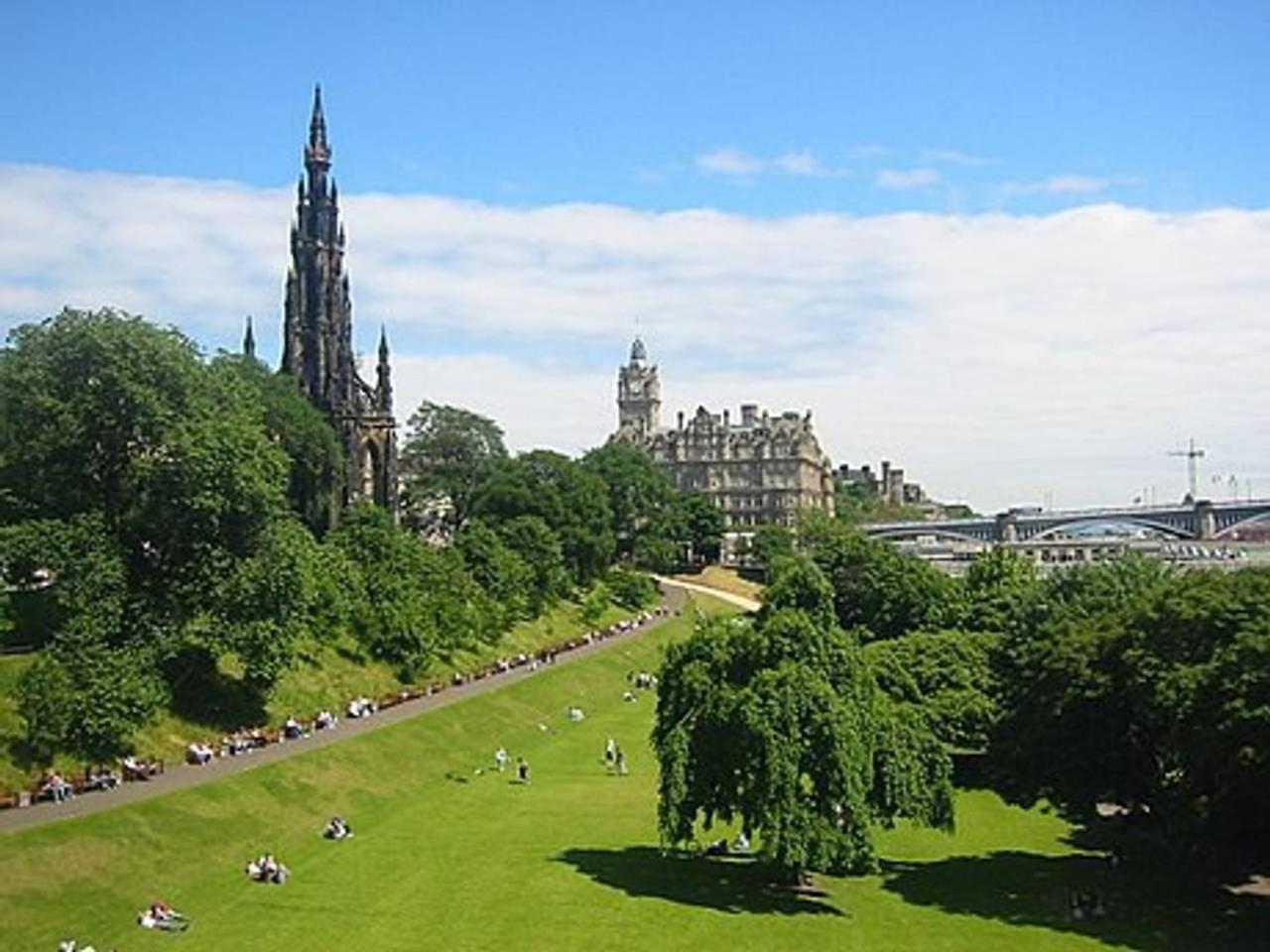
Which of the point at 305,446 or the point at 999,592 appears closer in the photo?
the point at 999,592

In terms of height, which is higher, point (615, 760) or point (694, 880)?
point (615, 760)

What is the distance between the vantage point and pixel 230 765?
41.9 metres

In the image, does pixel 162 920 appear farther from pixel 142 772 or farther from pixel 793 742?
pixel 793 742

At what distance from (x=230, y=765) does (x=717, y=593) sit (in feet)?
279

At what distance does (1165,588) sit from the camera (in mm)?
41125

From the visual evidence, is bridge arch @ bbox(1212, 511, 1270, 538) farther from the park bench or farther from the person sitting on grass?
the park bench

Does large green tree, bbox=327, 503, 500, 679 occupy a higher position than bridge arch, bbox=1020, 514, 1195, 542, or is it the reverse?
bridge arch, bbox=1020, 514, 1195, 542

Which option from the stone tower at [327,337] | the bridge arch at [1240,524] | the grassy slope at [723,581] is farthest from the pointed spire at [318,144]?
the bridge arch at [1240,524]

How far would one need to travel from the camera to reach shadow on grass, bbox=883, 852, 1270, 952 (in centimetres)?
3200

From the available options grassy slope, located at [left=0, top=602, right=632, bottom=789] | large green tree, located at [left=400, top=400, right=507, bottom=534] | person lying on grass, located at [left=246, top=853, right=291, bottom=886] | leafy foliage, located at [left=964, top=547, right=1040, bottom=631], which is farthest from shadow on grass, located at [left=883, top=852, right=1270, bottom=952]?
large green tree, located at [left=400, top=400, right=507, bottom=534]

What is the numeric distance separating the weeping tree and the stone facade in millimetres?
136352

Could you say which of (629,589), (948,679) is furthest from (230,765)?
(629,589)

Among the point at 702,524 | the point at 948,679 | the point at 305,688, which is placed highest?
the point at 702,524

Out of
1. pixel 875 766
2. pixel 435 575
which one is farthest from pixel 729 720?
pixel 435 575
